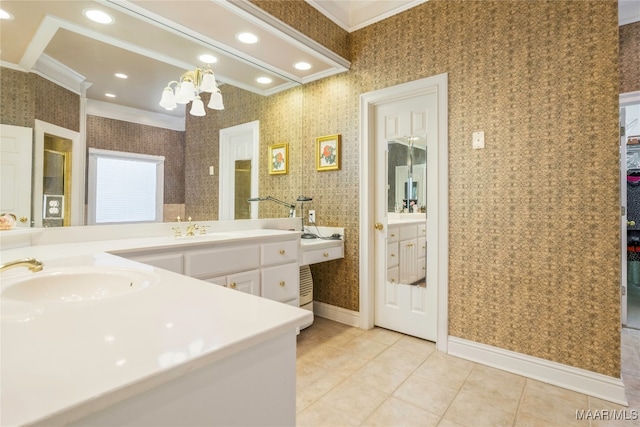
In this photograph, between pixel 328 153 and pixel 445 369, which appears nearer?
pixel 445 369

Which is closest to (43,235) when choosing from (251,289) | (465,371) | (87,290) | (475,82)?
(87,290)

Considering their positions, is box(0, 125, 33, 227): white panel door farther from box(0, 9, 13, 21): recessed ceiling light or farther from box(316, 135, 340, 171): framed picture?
box(316, 135, 340, 171): framed picture

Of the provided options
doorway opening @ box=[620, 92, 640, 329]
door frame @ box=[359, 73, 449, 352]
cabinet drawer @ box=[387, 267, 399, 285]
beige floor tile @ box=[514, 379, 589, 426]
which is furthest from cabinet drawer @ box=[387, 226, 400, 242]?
doorway opening @ box=[620, 92, 640, 329]

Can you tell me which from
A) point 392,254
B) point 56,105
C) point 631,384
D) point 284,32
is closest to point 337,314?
point 392,254

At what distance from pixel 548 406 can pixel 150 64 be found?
124 inches

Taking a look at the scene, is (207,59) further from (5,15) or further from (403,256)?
(403,256)

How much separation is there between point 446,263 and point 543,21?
1.66m

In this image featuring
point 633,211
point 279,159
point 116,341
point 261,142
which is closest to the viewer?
point 116,341

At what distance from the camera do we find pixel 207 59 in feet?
7.98

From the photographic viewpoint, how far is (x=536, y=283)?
6.64 ft

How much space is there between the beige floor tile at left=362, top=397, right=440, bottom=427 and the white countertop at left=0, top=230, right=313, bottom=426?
1.31 meters

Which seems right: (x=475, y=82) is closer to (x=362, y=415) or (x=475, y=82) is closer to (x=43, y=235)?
(x=362, y=415)

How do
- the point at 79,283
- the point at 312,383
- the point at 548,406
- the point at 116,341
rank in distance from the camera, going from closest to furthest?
the point at 116,341
the point at 79,283
the point at 548,406
the point at 312,383

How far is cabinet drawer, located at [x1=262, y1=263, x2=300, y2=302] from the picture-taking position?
2.30 meters
